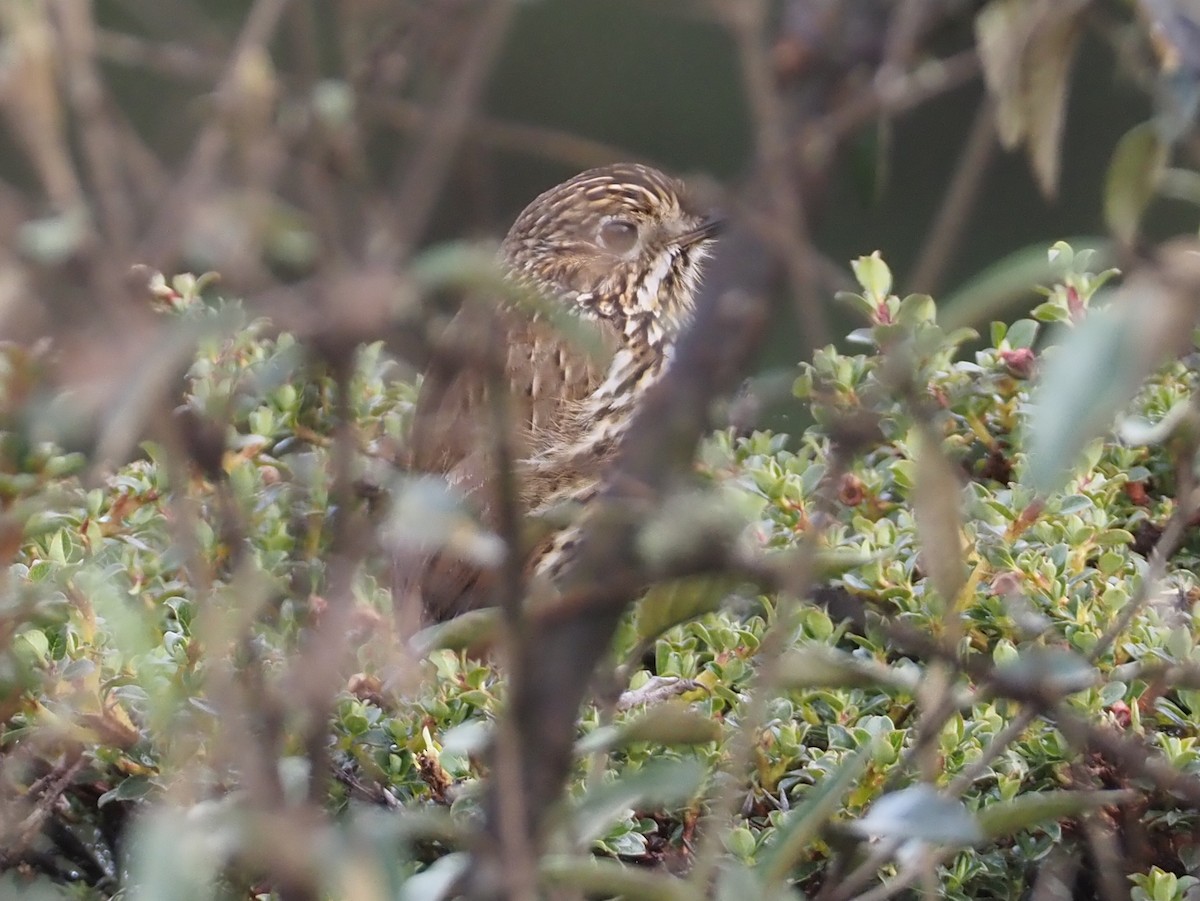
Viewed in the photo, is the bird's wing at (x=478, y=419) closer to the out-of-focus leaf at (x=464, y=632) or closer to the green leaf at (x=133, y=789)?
the green leaf at (x=133, y=789)

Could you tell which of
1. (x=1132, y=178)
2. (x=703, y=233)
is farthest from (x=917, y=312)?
(x=703, y=233)

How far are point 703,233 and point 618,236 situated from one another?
199 millimetres

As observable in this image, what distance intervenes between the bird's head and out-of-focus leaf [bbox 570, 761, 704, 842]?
9.06ft

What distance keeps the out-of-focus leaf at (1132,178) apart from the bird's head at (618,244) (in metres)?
2.60

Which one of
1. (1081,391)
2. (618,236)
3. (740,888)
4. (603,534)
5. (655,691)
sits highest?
(1081,391)

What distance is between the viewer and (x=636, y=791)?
125 cm

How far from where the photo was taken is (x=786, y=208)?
3.81ft

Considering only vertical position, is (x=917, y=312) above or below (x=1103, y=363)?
below

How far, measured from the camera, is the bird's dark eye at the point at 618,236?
412 cm

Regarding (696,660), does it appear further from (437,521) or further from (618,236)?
(618,236)

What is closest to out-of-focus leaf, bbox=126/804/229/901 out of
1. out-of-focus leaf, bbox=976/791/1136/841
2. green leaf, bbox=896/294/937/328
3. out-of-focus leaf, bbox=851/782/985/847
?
out-of-focus leaf, bbox=851/782/985/847

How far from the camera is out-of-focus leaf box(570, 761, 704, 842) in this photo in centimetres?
125

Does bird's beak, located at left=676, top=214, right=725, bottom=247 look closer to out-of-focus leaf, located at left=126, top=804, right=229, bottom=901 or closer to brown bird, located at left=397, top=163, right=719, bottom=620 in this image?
brown bird, located at left=397, top=163, right=719, bottom=620

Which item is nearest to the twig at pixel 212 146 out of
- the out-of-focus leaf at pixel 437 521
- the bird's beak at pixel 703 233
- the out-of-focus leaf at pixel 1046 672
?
the out-of-focus leaf at pixel 437 521
